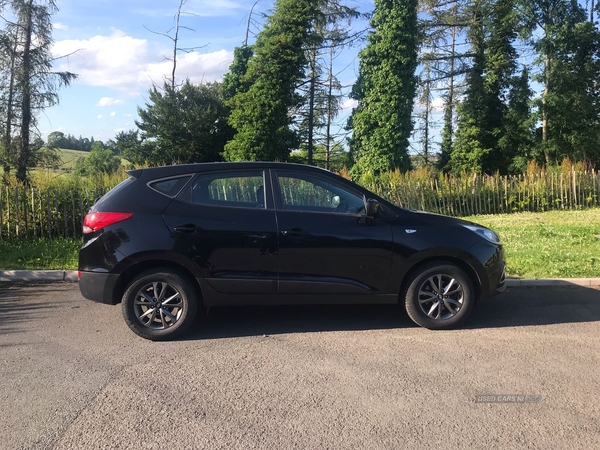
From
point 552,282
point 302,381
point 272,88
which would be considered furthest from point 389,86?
point 302,381

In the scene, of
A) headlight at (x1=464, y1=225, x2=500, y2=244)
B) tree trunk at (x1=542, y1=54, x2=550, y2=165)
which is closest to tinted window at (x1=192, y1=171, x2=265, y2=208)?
headlight at (x1=464, y1=225, x2=500, y2=244)

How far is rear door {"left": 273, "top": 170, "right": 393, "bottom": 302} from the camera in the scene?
204 inches

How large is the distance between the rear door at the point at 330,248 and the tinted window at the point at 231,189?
197mm

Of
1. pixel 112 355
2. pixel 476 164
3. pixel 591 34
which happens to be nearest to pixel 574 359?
pixel 112 355

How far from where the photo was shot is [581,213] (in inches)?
635

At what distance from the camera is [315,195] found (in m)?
5.43

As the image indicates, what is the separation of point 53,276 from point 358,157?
1910 centimetres

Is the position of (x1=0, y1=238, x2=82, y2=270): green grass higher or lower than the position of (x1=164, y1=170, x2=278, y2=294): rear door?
lower

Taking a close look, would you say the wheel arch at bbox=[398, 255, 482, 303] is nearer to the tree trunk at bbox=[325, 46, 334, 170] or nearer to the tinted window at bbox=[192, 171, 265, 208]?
the tinted window at bbox=[192, 171, 265, 208]

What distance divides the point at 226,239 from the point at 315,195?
1.05 metres

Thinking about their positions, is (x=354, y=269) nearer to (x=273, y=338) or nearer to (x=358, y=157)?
(x=273, y=338)

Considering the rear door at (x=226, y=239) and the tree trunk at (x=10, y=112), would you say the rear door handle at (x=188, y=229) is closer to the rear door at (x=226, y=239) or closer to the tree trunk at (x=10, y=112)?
the rear door at (x=226, y=239)

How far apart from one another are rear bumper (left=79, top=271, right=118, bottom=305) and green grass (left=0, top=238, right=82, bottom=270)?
333cm

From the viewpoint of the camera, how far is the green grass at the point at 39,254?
838cm
